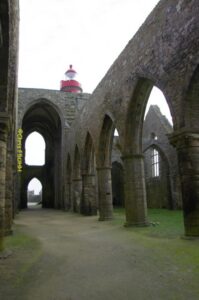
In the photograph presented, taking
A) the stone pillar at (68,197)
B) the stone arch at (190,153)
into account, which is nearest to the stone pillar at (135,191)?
the stone arch at (190,153)

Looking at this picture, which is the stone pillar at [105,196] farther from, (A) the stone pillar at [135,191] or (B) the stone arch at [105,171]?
(A) the stone pillar at [135,191]

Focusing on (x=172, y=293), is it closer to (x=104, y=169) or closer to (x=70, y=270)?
(x=70, y=270)

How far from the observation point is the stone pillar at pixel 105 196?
1148 cm

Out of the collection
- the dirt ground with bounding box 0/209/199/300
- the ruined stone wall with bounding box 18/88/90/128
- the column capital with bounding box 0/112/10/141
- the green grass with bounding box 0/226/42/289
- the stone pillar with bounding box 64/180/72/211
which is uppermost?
the ruined stone wall with bounding box 18/88/90/128

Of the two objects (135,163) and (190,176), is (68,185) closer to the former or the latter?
(135,163)

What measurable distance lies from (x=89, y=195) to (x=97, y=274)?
1083cm

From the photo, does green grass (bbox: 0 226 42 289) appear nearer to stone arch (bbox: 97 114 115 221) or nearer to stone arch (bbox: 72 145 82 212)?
stone arch (bbox: 97 114 115 221)

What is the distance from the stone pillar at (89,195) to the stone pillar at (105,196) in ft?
9.23

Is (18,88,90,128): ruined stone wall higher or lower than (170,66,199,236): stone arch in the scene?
higher

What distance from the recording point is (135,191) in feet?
28.9

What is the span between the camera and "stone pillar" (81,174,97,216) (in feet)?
47.4

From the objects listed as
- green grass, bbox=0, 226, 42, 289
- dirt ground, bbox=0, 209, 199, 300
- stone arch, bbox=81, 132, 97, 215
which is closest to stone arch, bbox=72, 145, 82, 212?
stone arch, bbox=81, 132, 97, 215

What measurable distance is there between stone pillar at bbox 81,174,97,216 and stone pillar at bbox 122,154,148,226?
561cm

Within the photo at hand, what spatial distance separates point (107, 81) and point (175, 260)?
7.67 metres
